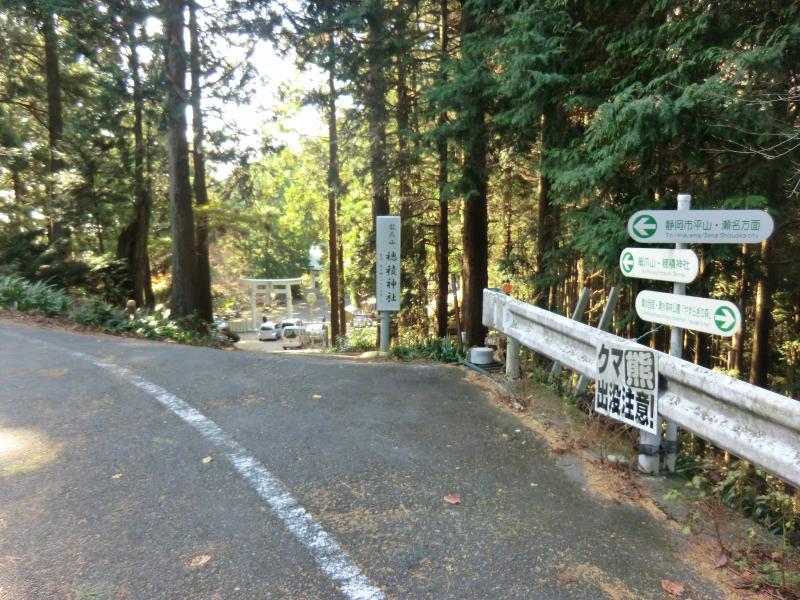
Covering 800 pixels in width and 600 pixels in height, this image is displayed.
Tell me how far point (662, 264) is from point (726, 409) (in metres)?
1.21

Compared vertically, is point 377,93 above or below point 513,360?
above

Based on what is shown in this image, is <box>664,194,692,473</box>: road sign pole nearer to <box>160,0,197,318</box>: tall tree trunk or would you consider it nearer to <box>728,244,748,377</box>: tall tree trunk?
<box>728,244,748,377</box>: tall tree trunk

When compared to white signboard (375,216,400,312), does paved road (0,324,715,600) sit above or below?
below

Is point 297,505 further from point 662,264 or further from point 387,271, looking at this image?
point 387,271

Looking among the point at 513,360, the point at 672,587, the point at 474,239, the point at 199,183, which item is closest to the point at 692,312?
the point at 672,587

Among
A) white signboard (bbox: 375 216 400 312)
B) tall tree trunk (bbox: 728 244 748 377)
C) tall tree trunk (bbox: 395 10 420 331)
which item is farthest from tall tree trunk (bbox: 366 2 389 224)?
tall tree trunk (bbox: 728 244 748 377)

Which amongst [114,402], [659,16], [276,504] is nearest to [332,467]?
[276,504]

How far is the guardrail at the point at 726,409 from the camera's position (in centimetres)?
288

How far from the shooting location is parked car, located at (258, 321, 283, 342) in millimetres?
45975

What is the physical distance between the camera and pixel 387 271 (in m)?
9.90

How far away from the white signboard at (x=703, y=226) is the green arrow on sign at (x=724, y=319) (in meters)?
0.49

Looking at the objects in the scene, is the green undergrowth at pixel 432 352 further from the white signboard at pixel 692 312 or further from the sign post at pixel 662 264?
the white signboard at pixel 692 312

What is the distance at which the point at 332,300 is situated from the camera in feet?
92.1

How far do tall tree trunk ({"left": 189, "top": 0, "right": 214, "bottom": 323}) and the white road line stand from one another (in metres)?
11.5
